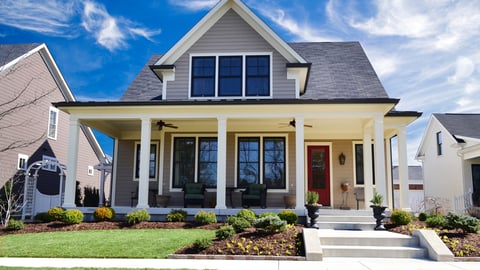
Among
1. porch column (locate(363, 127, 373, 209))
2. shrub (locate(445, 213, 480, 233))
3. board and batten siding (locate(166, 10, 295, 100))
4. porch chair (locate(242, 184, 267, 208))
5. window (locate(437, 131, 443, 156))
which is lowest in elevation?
shrub (locate(445, 213, 480, 233))

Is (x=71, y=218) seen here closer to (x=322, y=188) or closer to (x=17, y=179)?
(x=17, y=179)

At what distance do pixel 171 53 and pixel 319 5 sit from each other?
5534 millimetres

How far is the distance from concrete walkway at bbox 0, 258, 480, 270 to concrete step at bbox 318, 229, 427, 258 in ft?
1.50

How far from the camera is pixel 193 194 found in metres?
13.6

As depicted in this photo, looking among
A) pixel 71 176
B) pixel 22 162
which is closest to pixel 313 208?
pixel 71 176

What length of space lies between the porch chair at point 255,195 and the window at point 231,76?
3.17 meters

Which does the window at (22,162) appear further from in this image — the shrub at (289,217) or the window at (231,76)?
the shrub at (289,217)

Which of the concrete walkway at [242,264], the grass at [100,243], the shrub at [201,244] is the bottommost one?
the concrete walkway at [242,264]

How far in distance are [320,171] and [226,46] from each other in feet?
19.2

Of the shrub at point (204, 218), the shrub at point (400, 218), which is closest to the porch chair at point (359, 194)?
the shrub at point (400, 218)

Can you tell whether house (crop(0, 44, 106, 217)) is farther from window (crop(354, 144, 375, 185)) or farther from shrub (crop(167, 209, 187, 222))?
window (crop(354, 144, 375, 185))

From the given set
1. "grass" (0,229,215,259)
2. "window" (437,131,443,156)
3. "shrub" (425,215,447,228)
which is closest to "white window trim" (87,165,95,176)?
"grass" (0,229,215,259)

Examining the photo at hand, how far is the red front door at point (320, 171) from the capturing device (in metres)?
15.1

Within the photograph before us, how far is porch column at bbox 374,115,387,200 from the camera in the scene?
1188 centimetres
